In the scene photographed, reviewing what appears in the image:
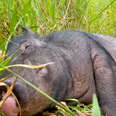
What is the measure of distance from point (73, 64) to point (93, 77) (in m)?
0.16

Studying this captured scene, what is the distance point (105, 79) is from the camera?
1.79 metres

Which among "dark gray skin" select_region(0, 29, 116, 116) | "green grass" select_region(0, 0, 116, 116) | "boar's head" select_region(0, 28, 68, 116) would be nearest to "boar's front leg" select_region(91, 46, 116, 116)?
"dark gray skin" select_region(0, 29, 116, 116)

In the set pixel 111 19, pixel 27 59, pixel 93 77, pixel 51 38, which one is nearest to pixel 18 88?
pixel 27 59

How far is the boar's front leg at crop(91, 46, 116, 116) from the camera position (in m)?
1.70

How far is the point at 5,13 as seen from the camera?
8.24 feet

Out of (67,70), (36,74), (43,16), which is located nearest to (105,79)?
(67,70)

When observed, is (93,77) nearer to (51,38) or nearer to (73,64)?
(73,64)

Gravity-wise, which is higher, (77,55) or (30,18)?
(30,18)

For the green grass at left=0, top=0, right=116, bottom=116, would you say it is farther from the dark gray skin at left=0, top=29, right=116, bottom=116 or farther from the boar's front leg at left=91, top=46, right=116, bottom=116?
the boar's front leg at left=91, top=46, right=116, bottom=116

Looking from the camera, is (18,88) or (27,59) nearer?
(18,88)

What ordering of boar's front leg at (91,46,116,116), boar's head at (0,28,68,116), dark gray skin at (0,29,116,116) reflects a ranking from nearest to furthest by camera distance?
boar's head at (0,28,68,116)
dark gray skin at (0,29,116,116)
boar's front leg at (91,46,116,116)

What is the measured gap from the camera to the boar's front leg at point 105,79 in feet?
5.59

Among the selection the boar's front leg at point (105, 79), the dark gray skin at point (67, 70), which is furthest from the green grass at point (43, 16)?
the boar's front leg at point (105, 79)

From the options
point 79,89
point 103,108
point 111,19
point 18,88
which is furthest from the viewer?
point 111,19
